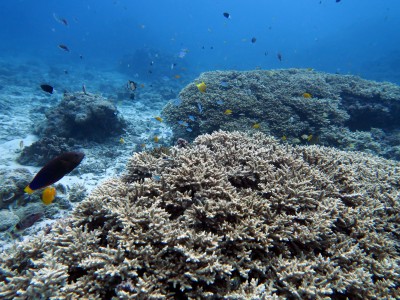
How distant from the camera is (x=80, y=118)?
1033 centimetres

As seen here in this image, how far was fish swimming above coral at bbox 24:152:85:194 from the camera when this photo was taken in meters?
3.06

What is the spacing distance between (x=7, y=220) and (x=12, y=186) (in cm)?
104

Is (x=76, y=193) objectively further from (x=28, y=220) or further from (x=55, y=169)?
(x=55, y=169)

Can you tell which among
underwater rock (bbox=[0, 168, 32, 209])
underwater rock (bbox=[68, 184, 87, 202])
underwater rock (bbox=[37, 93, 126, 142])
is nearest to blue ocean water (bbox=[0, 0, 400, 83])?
underwater rock (bbox=[37, 93, 126, 142])

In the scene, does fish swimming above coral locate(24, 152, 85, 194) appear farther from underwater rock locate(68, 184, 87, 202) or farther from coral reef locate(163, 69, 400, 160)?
coral reef locate(163, 69, 400, 160)

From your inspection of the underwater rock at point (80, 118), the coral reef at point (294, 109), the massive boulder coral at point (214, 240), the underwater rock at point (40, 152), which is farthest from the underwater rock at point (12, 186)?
the coral reef at point (294, 109)

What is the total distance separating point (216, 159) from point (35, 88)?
25.6 meters

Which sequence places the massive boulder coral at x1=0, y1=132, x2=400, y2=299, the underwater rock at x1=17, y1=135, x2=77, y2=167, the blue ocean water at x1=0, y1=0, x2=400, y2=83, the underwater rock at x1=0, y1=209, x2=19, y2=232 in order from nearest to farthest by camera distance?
the massive boulder coral at x1=0, y1=132, x2=400, y2=299
the underwater rock at x1=0, y1=209, x2=19, y2=232
the underwater rock at x1=17, y1=135, x2=77, y2=167
the blue ocean water at x1=0, y1=0, x2=400, y2=83

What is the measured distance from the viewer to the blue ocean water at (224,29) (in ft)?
259

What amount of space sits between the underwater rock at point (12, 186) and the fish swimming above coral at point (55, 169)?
142 inches

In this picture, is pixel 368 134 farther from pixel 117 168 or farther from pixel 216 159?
pixel 117 168

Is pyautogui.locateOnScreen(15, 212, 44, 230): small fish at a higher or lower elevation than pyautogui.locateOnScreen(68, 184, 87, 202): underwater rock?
lower

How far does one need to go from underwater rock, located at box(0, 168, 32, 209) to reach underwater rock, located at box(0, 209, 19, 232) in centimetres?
47

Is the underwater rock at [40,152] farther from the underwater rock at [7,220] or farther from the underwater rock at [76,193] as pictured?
the underwater rock at [7,220]
